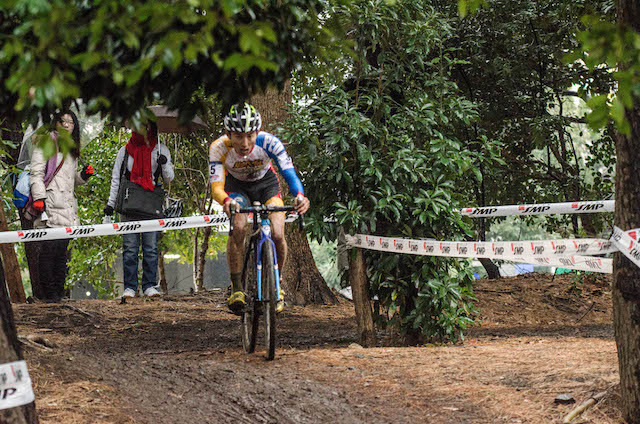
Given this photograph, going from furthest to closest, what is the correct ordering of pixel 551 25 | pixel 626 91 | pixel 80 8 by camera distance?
pixel 551 25 < pixel 80 8 < pixel 626 91

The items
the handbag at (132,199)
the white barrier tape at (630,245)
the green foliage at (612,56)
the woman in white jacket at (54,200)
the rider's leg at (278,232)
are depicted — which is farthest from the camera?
the handbag at (132,199)

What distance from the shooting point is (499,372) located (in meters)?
5.43

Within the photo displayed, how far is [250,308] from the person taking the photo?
20.5 feet

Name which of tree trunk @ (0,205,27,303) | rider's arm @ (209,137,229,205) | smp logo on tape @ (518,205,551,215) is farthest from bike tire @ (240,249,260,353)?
tree trunk @ (0,205,27,303)

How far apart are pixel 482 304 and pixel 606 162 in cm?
321

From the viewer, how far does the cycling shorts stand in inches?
252

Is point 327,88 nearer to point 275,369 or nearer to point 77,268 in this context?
point 275,369

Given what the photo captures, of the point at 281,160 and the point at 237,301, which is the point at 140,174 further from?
the point at 237,301

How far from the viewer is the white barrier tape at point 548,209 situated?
8.12 metres

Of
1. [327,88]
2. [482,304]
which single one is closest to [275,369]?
[327,88]

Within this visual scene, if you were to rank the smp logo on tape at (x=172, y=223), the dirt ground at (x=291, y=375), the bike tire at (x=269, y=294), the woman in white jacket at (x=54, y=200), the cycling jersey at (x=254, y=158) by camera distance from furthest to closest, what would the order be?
the smp logo on tape at (x=172, y=223)
the woman in white jacket at (x=54, y=200)
the cycling jersey at (x=254, y=158)
the bike tire at (x=269, y=294)
the dirt ground at (x=291, y=375)

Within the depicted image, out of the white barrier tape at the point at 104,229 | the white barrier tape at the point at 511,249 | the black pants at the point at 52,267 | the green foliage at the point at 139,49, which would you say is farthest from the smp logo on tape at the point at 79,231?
the green foliage at the point at 139,49

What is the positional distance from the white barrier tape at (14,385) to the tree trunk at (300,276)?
6647 millimetres

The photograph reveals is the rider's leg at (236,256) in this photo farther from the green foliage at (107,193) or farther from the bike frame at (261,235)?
the green foliage at (107,193)
